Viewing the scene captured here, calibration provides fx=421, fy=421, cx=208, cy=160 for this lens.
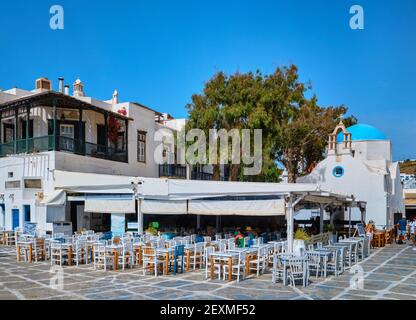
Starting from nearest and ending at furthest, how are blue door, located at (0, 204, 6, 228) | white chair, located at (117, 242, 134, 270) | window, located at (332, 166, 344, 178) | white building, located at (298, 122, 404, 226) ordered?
white chair, located at (117, 242, 134, 270) → blue door, located at (0, 204, 6, 228) → white building, located at (298, 122, 404, 226) → window, located at (332, 166, 344, 178)

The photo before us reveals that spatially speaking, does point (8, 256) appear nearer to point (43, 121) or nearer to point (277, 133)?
point (43, 121)

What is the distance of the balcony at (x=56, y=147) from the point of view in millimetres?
22734

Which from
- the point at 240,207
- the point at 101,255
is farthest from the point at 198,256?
the point at 101,255

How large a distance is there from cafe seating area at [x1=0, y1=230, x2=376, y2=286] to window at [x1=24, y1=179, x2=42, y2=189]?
21.6 ft

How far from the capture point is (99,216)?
941 inches

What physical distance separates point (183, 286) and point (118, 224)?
7.77 meters

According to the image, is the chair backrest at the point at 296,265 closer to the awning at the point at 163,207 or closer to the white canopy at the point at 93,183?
the awning at the point at 163,207

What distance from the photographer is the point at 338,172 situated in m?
31.5

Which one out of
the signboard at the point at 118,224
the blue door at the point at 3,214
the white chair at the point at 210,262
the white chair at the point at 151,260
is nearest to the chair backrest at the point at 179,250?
the white chair at the point at 151,260

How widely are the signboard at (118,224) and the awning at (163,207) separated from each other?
1.60 meters

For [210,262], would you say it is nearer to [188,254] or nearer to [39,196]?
[188,254]

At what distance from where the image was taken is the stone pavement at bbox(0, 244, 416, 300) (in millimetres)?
9953

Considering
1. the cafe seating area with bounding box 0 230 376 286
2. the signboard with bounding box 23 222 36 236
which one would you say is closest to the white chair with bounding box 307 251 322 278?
the cafe seating area with bounding box 0 230 376 286

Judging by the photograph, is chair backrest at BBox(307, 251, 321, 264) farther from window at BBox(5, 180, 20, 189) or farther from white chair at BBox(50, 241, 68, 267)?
window at BBox(5, 180, 20, 189)
